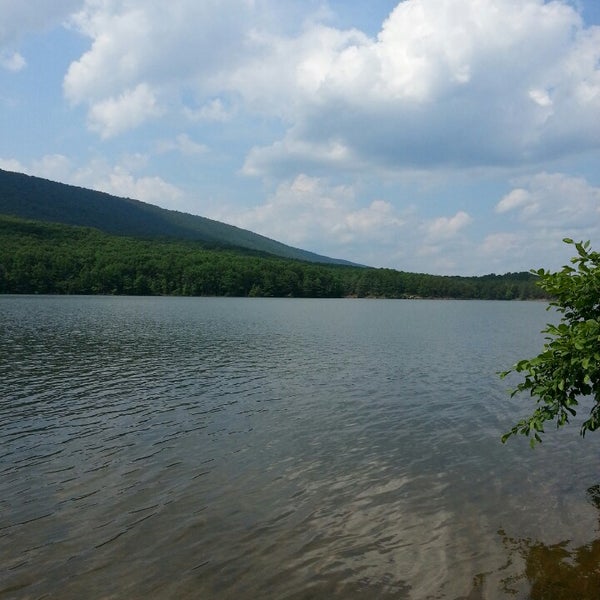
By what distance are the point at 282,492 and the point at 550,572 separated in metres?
7.47

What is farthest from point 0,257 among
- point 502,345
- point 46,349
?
point 502,345

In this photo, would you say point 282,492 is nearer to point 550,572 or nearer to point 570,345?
point 550,572

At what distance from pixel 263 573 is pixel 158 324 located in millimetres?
65598

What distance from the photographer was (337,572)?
10.8 m

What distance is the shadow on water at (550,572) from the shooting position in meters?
9.88

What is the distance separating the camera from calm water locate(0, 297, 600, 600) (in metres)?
10.6

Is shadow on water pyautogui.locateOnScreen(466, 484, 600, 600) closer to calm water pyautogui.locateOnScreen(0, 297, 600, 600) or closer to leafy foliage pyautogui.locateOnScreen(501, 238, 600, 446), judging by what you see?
calm water pyautogui.locateOnScreen(0, 297, 600, 600)

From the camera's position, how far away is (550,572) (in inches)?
422

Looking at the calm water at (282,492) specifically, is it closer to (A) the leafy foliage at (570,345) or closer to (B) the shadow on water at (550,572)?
(B) the shadow on water at (550,572)

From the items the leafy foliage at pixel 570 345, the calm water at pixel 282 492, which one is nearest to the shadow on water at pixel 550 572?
the calm water at pixel 282 492

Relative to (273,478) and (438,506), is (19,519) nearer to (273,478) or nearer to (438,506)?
(273,478)

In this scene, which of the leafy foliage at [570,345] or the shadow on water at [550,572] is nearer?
the shadow on water at [550,572]

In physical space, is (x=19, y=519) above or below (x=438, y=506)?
below

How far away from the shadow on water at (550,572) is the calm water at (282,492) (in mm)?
47
